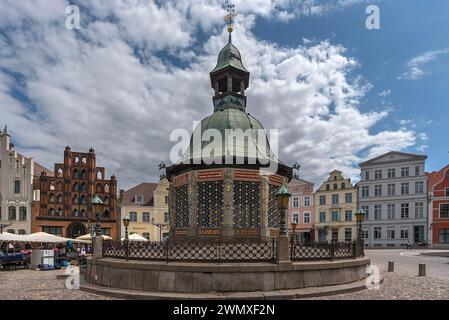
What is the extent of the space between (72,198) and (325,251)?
43.5m

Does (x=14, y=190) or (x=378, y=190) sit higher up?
(x=378, y=190)

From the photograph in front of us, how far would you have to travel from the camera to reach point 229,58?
89.3ft

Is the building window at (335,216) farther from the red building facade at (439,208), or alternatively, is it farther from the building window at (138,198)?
the building window at (138,198)

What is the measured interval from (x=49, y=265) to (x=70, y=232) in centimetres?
2758

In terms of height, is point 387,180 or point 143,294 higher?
point 387,180

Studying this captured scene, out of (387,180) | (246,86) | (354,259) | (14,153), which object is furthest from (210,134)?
(387,180)

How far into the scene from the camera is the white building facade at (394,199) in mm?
48531

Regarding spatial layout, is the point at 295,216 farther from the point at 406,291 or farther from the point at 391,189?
the point at 406,291

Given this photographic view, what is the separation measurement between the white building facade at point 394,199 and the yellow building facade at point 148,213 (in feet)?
109

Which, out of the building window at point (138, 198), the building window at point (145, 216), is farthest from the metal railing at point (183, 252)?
the building window at point (138, 198)

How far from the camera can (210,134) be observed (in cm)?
2419

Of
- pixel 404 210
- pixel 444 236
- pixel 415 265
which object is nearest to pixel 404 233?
pixel 404 210

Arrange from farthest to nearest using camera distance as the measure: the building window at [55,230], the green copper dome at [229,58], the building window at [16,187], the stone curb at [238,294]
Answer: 1. the building window at [55,230]
2. the building window at [16,187]
3. the green copper dome at [229,58]
4. the stone curb at [238,294]

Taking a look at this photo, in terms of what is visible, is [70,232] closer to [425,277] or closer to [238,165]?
[238,165]
